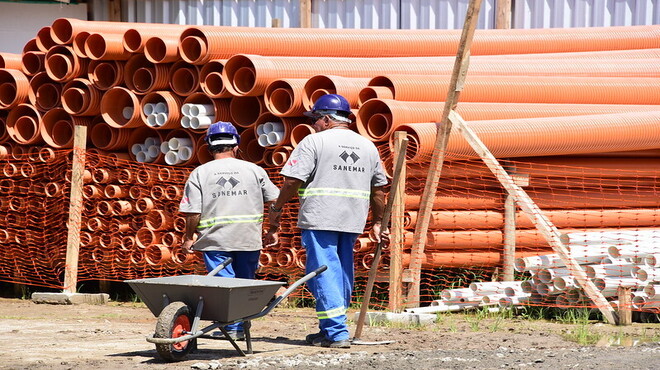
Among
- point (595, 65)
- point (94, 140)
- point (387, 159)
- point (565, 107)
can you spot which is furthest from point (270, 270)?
point (595, 65)

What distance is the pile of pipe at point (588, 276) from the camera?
9.68m

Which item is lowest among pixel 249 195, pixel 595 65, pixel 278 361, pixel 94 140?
pixel 278 361

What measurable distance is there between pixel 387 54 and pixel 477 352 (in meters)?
6.38

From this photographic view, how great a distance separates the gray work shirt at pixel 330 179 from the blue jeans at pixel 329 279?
0.12 metres

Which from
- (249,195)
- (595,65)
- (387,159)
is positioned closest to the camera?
(249,195)

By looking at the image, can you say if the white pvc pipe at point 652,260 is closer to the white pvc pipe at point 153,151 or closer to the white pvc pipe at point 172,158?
the white pvc pipe at point 172,158

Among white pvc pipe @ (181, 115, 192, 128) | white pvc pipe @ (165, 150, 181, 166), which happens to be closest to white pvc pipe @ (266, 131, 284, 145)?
white pvc pipe @ (181, 115, 192, 128)

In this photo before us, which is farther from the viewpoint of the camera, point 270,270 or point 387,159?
point 270,270

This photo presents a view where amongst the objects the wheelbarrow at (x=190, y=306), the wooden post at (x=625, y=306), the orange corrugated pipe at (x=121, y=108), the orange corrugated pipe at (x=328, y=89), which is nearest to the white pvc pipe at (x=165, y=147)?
the orange corrugated pipe at (x=121, y=108)

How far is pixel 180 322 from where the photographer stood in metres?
7.10

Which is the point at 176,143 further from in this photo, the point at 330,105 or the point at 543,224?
the point at 543,224

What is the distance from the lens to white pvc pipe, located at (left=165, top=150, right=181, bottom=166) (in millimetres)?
11883

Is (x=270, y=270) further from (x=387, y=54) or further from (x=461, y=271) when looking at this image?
(x=387, y=54)

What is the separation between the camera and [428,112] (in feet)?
35.4
